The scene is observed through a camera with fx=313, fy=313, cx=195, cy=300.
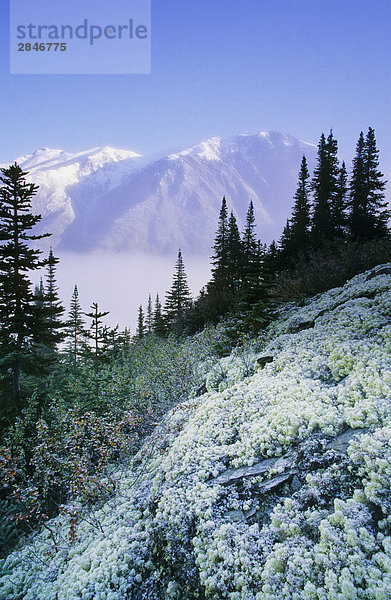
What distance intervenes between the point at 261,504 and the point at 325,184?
36162 mm

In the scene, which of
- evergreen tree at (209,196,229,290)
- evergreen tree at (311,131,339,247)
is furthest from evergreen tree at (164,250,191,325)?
evergreen tree at (311,131,339,247)

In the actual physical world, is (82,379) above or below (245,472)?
below

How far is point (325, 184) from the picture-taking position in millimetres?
34031

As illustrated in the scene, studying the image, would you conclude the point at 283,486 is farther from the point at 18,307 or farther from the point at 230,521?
the point at 18,307

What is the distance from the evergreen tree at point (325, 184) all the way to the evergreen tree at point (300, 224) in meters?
0.86

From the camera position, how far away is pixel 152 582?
3.99m

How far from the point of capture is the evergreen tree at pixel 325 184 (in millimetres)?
31469

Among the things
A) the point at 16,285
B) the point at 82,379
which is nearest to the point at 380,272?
the point at 82,379

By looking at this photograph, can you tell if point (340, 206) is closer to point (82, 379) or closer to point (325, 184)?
point (325, 184)

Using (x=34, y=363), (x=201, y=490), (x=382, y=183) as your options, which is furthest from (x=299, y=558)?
(x=382, y=183)

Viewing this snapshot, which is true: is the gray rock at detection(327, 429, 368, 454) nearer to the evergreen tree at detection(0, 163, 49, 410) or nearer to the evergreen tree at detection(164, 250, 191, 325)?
the evergreen tree at detection(0, 163, 49, 410)

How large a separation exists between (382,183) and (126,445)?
37.5 metres

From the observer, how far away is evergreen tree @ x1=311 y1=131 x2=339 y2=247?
31.5 m

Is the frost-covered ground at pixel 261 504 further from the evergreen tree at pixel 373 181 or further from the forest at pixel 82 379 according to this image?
the evergreen tree at pixel 373 181
